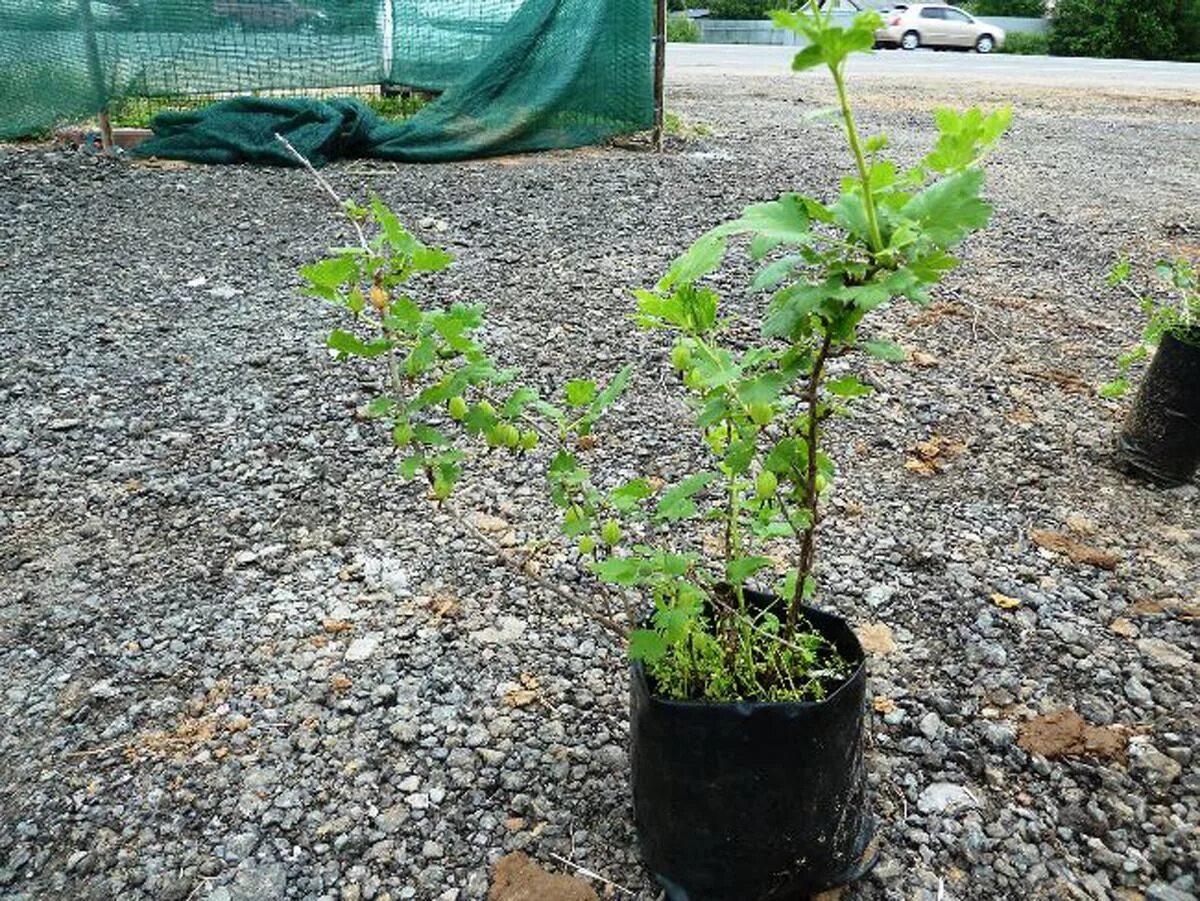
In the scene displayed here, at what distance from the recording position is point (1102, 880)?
1.49 metres

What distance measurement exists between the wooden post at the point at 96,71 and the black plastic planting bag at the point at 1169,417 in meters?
5.72

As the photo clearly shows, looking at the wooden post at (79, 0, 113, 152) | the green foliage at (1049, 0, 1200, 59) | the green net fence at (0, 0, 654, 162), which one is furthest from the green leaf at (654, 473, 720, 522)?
the green foliage at (1049, 0, 1200, 59)

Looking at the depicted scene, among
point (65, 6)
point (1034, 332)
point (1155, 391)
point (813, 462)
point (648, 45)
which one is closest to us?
point (813, 462)

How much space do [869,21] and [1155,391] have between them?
2.12m

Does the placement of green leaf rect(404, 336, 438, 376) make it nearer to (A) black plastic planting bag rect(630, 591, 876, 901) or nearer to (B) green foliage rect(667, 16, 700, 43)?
(A) black plastic planting bag rect(630, 591, 876, 901)

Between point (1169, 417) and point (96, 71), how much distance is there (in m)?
5.91

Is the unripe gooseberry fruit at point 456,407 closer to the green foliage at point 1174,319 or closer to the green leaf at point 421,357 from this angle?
the green leaf at point 421,357

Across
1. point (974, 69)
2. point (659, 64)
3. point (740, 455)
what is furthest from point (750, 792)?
point (974, 69)

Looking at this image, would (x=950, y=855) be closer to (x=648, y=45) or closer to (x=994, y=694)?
(x=994, y=694)

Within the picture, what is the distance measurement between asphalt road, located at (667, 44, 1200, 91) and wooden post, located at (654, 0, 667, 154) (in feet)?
21.0

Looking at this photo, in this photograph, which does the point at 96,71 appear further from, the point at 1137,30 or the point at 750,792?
the point at 1137,30

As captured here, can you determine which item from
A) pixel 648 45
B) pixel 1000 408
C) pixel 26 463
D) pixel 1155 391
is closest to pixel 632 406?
pixel 1000 408

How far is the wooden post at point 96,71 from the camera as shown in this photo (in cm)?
560

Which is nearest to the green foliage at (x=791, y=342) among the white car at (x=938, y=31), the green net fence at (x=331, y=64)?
the green net fence at (x=331, y=64)
